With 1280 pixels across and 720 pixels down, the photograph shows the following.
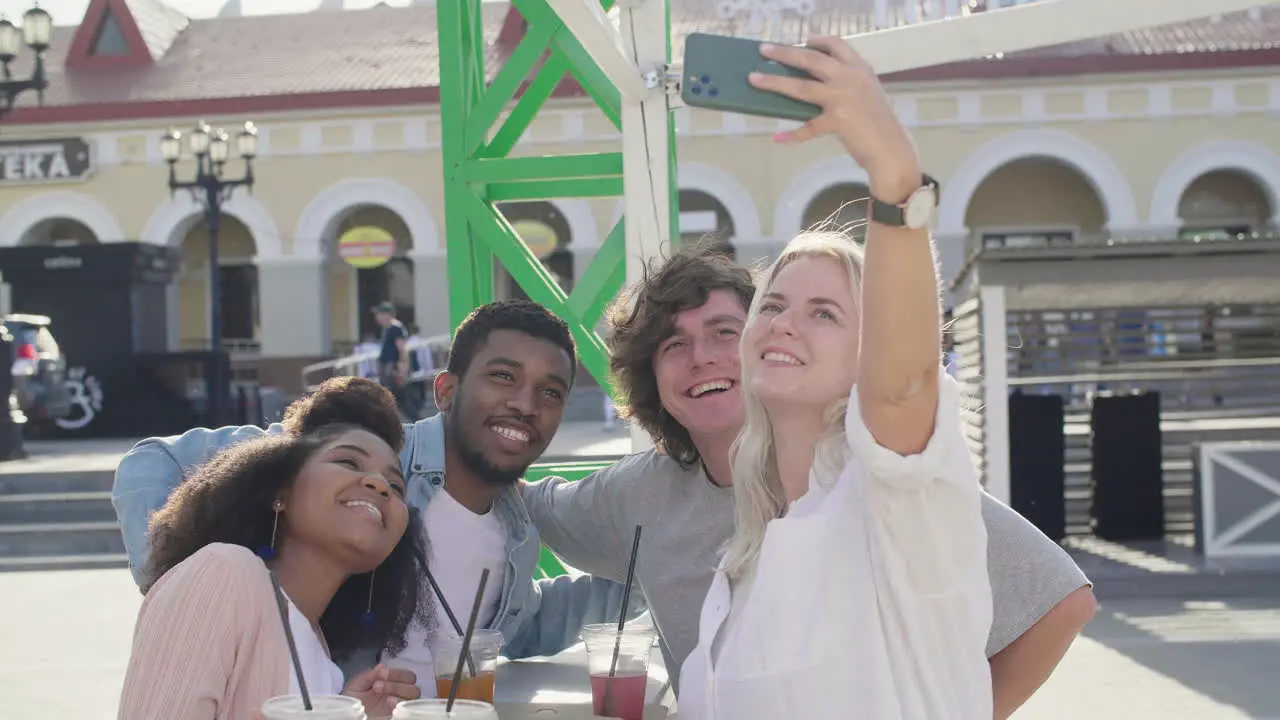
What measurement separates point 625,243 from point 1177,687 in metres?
3.45

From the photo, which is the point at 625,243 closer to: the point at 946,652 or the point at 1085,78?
the point at 946,652

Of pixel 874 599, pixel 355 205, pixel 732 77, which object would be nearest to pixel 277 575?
pixel 874 599

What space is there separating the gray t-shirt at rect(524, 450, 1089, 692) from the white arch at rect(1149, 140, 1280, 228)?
1896 centimetres

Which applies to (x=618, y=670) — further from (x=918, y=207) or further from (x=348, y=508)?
(x=918, y=207)

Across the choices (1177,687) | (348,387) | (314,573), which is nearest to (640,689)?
(314,573)

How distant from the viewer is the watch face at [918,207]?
60.6 inches

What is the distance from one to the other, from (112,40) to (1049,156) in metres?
16.6

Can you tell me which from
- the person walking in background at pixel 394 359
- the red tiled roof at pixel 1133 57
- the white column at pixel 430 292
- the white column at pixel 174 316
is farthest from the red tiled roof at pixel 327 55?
the person walking in background at pixel 394 359

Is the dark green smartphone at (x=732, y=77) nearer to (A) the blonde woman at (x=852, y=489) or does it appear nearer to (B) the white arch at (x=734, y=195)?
(A) the blonde woman at (x=852, y=489)

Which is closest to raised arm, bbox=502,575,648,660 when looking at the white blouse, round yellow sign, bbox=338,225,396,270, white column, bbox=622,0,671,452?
white column, bbox=622,0,671,452

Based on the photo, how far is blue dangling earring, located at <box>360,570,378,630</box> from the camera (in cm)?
254

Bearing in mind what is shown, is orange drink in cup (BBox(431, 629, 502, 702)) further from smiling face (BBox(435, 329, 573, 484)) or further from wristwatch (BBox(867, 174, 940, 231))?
wristwatch (BBox(867, 174, 940, 231))

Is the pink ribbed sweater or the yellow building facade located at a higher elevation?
the yellow building facade

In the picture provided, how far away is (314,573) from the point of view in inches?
94.0
